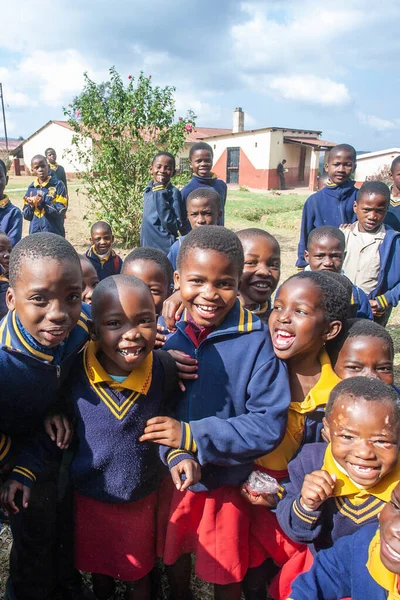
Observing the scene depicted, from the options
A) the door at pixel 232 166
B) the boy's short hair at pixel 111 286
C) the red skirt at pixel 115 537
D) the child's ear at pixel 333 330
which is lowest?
the red skirt at pixel 115 537

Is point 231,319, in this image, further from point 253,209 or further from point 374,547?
point 253,209

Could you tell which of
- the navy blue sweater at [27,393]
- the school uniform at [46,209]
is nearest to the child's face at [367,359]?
the navy blue sweater at [27,393]

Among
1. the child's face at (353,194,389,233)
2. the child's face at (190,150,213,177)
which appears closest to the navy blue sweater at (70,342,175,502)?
the child's face at (353,194,389,233)

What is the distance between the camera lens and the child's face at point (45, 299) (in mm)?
1568

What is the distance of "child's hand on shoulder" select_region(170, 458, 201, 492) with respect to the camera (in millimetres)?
1545

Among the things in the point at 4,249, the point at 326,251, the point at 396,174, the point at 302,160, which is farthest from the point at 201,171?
the point at 302,160

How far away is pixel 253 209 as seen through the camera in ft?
49.3

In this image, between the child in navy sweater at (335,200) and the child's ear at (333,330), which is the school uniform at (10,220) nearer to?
the child in navy sweater at (335,200)

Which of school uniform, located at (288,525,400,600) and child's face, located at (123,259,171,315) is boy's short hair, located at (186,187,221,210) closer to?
child's face, located at (123,259,171,315)

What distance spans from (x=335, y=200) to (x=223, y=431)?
325cm

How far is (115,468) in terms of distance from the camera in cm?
169

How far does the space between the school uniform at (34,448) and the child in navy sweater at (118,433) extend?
0.28ft

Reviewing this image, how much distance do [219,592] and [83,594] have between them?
0.60 m

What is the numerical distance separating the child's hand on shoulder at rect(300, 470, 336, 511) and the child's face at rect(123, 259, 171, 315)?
1323mm
